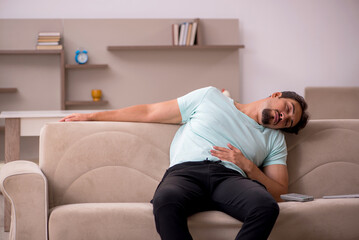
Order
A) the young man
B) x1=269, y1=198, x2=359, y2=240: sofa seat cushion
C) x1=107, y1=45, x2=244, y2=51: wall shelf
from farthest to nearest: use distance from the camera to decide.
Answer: x1=107, y1=45, x2=244, y2=51: wall shelf
x1=269, y1=198, x2=359, y2=240: sofa seat cushion
the young man

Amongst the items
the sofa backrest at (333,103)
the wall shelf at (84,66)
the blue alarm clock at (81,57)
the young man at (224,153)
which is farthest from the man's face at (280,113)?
the blue alarm clock at (81,57)

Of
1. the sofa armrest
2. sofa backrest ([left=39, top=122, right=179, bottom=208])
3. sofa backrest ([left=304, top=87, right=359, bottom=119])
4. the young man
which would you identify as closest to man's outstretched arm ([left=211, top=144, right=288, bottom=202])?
the young man

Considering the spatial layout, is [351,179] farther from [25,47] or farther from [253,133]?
[25,47]

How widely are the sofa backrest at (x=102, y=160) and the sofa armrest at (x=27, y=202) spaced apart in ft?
1.00

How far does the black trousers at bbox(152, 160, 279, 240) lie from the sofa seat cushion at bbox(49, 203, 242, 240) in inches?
2.7

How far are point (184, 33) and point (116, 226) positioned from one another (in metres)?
3.64

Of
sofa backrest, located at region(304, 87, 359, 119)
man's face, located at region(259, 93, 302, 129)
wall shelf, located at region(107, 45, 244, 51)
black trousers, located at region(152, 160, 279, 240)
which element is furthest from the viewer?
wall shelf, located at region(107, 45, 244, 51)

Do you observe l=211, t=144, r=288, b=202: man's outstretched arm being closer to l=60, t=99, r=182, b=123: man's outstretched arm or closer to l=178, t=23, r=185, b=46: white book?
l=60, t=99, r=182, b=123: man's outstretched arm

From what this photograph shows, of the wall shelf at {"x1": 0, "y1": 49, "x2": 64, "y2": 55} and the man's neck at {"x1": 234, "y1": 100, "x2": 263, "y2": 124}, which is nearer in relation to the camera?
the man's neck at {"x1": 234, "y1": 100, "x2": 263, "y2": 124}

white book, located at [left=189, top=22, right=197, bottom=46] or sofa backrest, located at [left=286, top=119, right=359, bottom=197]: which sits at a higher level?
white book, located at [left=189, top=22, right=197, bottom=46]

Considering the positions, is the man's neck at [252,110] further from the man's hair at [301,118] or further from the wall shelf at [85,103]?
the wall shelf at [85,103]

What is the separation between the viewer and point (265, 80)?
5.60 m

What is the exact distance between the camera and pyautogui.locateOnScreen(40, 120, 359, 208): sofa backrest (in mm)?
2170

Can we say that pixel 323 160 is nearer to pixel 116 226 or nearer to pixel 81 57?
pixel 116 226
